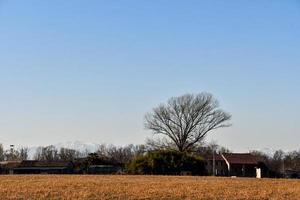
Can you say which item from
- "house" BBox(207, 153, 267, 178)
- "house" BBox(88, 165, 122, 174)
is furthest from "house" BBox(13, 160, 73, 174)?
"house" BBox(207, 153, 267, 178)

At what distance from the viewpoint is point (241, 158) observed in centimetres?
12131

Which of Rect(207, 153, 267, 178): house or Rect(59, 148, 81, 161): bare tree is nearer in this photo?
Rect(207, 153, 267, 178): house

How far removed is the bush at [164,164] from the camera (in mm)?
81500

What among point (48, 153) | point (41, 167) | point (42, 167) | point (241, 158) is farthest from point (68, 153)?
point (241, 158)

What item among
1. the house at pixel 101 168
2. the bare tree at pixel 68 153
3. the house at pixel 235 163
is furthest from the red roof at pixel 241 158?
the bare tree at pixel 68 153

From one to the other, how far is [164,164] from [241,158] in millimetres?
43497

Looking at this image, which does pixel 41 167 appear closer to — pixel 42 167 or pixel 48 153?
pixel 42 167

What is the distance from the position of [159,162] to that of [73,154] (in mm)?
64092

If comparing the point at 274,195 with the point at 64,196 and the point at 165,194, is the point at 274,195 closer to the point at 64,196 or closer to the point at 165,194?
the point at 165,194

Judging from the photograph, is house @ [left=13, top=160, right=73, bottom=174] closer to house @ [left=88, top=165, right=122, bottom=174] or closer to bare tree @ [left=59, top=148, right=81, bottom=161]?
house @ [left=88, top=165, right=122, bottom=174]

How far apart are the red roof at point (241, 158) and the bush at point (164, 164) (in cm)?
3856

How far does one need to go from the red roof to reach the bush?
38.6 m

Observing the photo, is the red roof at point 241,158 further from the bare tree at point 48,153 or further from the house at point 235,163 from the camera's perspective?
the bare tree at point 48,153

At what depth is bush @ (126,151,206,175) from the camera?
267 feet
